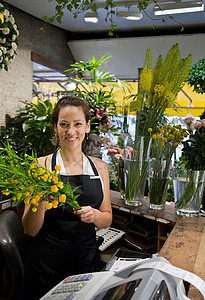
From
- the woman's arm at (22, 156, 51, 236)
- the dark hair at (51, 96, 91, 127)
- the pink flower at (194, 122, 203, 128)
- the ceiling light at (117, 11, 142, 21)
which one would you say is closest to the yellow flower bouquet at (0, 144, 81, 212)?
the woman's arm at (22, 156, 51, 236)

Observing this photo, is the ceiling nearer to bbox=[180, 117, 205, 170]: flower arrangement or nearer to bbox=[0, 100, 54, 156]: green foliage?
bbox=[0, 100, 54, 156]: green foliage

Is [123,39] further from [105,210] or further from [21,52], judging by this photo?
[105,210]

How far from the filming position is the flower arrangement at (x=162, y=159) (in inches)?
63.0

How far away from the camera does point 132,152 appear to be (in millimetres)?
1648

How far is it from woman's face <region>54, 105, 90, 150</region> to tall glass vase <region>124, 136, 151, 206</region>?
14.6 inches

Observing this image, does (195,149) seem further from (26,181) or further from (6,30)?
(6,30)

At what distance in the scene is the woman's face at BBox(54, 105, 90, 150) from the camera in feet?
4.50

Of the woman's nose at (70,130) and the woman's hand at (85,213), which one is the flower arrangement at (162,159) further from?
the woman's hand at (85,213)

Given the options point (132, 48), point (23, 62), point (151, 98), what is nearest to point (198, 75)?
point (132, 48)

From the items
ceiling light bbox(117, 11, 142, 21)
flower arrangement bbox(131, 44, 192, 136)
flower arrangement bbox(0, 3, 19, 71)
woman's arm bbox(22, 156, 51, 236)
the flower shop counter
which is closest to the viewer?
the flower shop counter

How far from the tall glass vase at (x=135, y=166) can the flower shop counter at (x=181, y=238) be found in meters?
0.08

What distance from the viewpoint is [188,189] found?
154 cm

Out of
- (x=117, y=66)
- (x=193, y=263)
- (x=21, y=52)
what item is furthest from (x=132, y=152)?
(x=117, y=66)

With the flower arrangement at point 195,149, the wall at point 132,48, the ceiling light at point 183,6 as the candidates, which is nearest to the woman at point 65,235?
the flower arrangement at point 195,149
